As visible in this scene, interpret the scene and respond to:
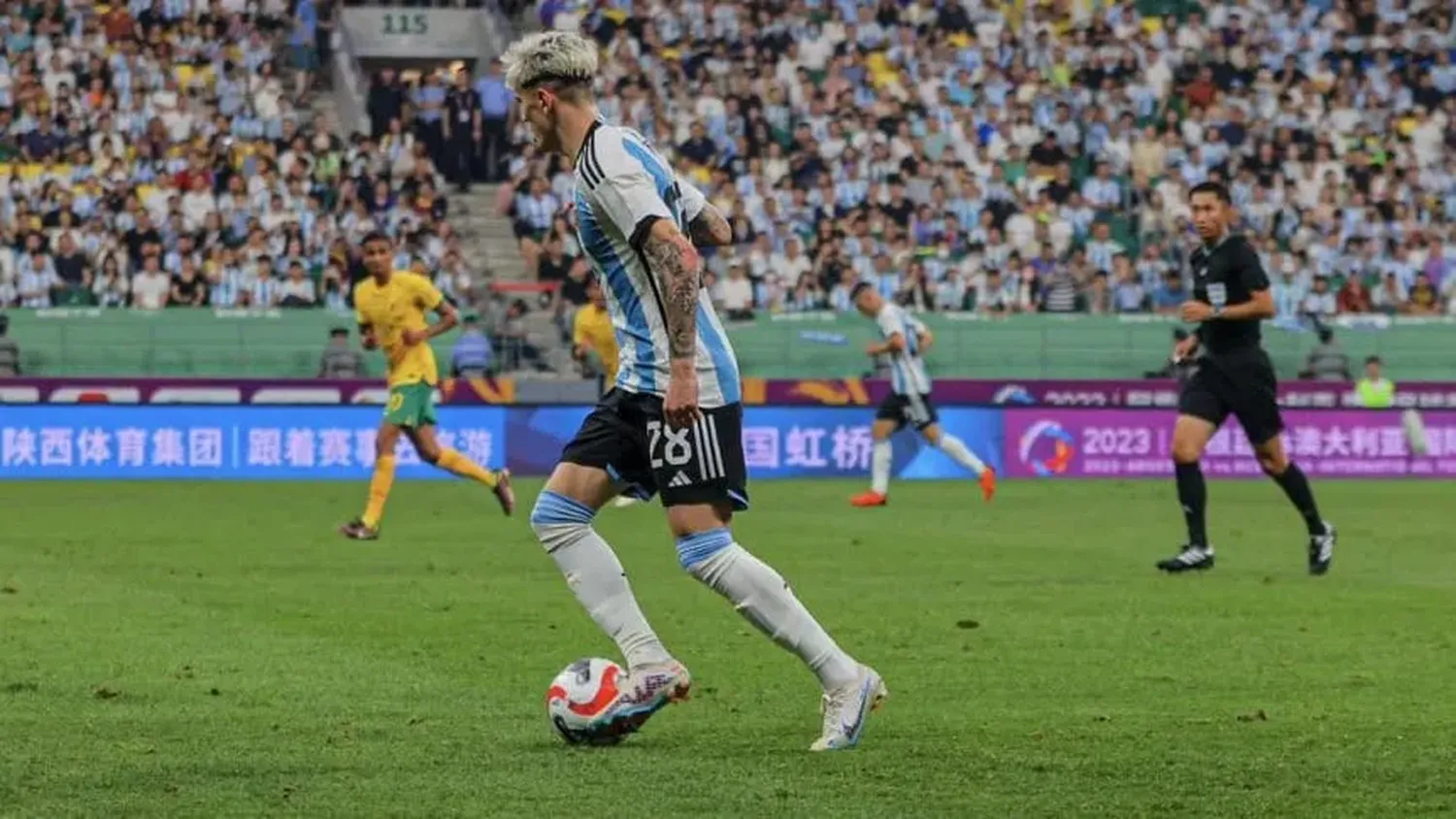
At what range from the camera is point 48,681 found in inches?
409

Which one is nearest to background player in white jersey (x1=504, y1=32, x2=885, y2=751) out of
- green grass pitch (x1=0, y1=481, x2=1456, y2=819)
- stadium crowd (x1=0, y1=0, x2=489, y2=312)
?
green grass pitch (x1=0, y1=481, x2=1456, y2=819)

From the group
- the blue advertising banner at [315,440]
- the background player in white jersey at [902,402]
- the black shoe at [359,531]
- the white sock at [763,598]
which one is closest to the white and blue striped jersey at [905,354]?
the background player in white jersey at [902,402]

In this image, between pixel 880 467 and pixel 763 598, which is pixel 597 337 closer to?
pixel 880 467

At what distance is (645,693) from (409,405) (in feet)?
40.4

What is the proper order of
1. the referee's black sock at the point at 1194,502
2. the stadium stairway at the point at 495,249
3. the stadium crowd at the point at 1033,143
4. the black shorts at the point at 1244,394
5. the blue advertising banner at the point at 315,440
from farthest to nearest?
the stadium crowd at the point at 1033,143 < the stadium stairway at the point at 495,249 < the blue advertising banner at the point at 315,440 < the referee's black sock at the point at 1194,502 < the black shorts at the point at 1244,394

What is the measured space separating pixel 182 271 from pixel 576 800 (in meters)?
26.4

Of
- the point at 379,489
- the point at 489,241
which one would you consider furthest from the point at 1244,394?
the point at 489,241

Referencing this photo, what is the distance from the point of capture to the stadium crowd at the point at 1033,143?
35969 millimetres

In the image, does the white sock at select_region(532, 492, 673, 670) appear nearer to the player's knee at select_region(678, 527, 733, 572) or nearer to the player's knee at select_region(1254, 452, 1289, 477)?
the player's knee at select_region(678, 527, 733, 572)

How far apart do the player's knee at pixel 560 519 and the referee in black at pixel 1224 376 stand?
814 centimetres

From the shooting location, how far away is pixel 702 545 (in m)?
8.58

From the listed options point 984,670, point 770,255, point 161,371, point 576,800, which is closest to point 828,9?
point 770,255

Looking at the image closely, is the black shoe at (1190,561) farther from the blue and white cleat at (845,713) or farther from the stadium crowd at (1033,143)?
the stadium crowd at (1033,143)

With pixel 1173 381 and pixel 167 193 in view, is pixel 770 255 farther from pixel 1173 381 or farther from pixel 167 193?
pixel 167 193
